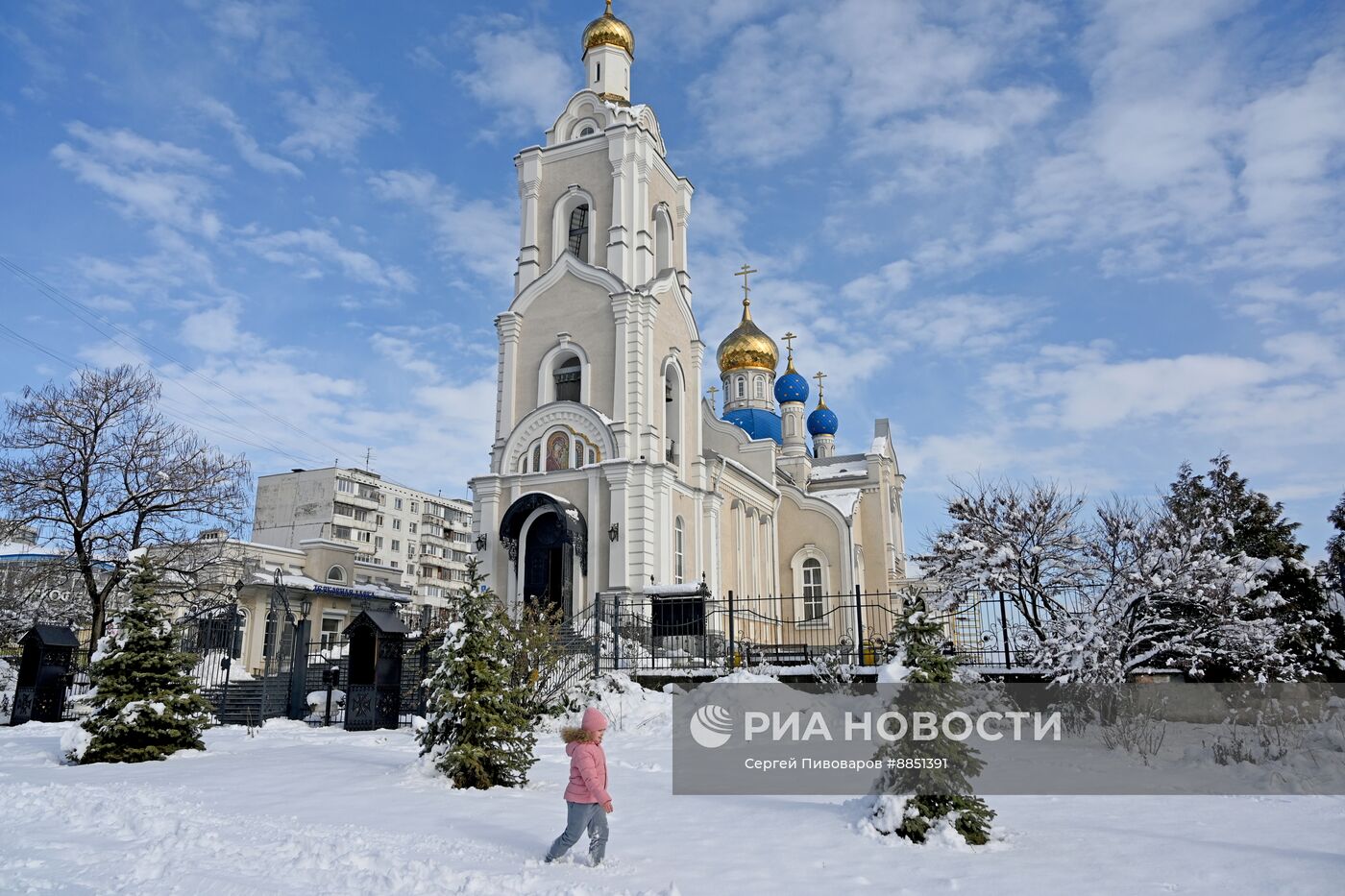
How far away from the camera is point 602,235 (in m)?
25.7

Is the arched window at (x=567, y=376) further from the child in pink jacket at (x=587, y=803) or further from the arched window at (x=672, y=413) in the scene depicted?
the child in pink jacket at (x=587, y=803)

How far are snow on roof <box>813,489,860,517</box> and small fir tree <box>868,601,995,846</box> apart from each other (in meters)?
24.6

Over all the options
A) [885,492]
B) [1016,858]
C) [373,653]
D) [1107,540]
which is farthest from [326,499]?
[1016,858]

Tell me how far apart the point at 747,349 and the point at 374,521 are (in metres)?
32.1

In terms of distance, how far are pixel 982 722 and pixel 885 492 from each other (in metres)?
26.7

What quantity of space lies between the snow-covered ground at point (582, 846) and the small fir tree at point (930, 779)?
0.14 metres

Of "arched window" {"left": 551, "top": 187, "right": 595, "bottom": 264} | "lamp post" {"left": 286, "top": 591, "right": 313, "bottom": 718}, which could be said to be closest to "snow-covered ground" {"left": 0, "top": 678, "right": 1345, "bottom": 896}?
"lamp post" {"left": 286, "top": 591, "right": 313, "bottom": 718}

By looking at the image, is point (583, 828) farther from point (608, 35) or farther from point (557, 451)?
point (608, 35)

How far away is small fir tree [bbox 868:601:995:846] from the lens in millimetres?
6094

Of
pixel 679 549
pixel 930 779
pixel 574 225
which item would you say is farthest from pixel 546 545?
pixel 930 779

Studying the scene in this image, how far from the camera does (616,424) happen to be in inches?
899

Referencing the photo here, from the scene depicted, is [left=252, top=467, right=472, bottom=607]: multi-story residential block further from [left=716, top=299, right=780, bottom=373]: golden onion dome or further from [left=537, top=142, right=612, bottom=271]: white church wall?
[left=537, top=142, right=612, bottom=271]: white church wall

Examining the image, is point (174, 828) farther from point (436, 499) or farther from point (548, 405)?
point (436, 499)
